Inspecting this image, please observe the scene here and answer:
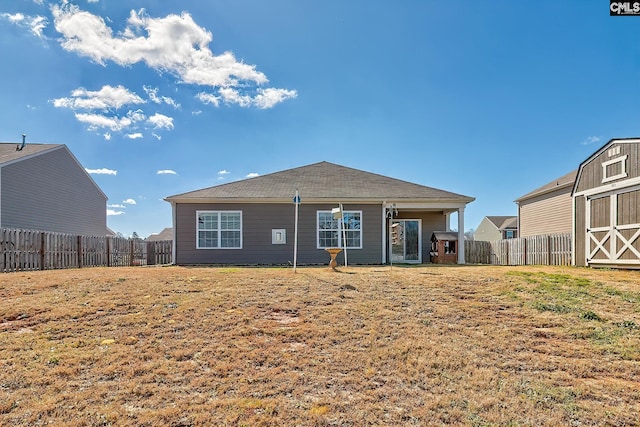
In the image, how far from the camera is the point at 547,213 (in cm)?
1916

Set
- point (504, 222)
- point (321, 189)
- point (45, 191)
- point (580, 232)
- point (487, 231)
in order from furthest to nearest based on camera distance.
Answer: point (487, 231) < point (504, 222) < point (45, 191) < point (321, 189) < point (580, 232)

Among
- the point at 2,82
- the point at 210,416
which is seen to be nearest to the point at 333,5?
the point at 210,416

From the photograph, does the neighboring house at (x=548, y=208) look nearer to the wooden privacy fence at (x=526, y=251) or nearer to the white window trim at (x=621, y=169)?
the wooden privacy fence at (x=526, y=251)

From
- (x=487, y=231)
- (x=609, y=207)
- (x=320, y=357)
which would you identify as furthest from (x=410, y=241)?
(x=487, y=231)

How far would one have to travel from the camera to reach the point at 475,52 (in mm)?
12641

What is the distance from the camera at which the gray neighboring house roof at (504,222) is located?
35.6 metres

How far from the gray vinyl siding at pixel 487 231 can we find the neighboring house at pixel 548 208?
57.5 feet

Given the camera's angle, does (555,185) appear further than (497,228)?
No

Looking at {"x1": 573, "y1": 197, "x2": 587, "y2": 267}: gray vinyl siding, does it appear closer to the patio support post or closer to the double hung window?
the patio support post

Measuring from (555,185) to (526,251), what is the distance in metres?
4.87

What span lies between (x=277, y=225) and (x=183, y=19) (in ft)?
26.0

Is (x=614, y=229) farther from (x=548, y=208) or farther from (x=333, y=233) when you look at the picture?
(x=548, y=208)

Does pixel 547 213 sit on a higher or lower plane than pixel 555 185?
lower
